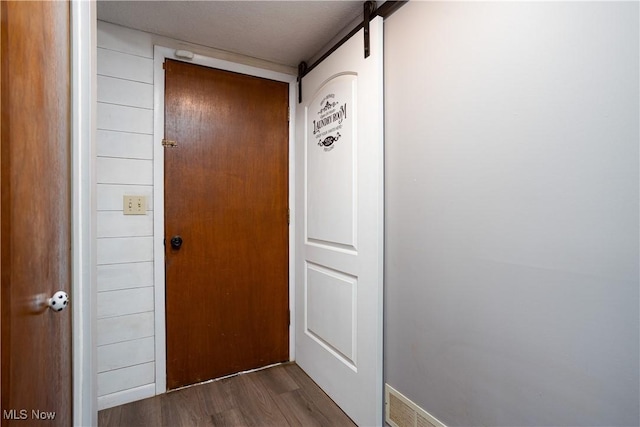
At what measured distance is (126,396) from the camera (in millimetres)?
1780

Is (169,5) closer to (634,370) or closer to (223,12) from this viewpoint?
(223,12)

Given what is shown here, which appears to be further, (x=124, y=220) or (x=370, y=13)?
(x=124, y=220)

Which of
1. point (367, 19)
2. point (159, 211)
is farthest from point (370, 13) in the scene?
point (159, 211)

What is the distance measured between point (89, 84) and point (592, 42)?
1431 mm

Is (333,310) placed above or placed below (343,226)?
below

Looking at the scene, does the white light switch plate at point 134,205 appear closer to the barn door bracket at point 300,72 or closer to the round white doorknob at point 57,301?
the round white doorknob at point 57,301

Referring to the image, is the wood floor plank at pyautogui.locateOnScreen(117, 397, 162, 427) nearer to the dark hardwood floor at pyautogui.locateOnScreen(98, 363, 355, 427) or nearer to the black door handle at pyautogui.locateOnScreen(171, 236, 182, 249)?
the dark hardwood floor at pyautogui.locateOnScreen(98, 363, 355, 427)

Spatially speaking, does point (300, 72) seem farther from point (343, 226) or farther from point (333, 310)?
point (333, 310)

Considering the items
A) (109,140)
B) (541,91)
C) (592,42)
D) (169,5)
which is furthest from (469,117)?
(109,140)

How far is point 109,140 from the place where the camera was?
1727mm

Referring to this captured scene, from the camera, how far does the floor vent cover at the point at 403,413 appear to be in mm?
1283

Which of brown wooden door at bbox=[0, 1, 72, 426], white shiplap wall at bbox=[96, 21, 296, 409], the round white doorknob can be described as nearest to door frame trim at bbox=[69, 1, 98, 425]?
brown wooden door at bbox=[0, 1, 72, 426]

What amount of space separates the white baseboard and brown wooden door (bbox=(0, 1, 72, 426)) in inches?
42.1

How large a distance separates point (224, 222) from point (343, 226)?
85cm
